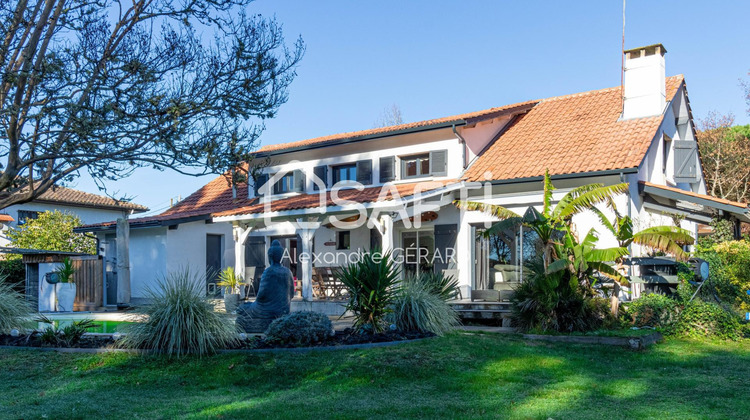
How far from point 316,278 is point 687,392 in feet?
35.9

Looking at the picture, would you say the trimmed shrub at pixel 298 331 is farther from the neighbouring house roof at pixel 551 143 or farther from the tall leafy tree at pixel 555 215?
the neighbouring house roof at pixel 551 143

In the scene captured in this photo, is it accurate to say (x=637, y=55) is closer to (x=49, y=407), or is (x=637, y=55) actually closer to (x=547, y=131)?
(x=547, y=131)

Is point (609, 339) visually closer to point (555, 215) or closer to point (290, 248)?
point (555, 215)

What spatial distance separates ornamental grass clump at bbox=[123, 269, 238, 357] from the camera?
8.80 meters

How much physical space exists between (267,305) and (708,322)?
796cm

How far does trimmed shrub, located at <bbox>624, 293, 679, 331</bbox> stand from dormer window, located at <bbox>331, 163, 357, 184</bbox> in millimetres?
9619

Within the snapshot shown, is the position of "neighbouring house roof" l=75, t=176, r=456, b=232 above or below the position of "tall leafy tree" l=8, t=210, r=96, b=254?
above

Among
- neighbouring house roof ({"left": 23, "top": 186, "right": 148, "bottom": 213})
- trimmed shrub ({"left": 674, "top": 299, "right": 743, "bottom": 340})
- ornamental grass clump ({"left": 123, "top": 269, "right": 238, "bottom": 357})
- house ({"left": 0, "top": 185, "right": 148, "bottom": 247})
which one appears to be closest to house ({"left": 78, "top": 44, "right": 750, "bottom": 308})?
trimmed shrub ({"left": 674, "top": 299, "right": 743, "bottom": 340})

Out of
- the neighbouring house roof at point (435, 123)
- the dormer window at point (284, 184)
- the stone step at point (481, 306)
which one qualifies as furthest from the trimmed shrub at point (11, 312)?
the dormer window at point (284, 184)

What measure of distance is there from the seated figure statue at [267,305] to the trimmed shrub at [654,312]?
21.8 feet

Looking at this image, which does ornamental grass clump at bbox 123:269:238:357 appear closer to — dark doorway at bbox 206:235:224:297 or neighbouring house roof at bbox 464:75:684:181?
neighbouring house roof at bbox 464:75:684:181

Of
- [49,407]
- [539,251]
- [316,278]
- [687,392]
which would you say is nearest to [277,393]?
[49,407]

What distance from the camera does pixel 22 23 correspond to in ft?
33.1

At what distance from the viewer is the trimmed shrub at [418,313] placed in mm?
10469
